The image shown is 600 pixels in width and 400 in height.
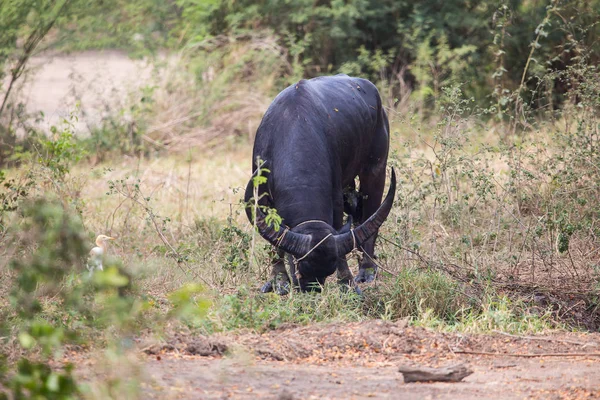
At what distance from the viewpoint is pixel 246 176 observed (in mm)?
12188

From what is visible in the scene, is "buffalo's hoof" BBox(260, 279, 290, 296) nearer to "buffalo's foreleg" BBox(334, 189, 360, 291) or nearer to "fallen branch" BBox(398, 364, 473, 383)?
"buffalo's foreleg" BBox(334, 189, 360, 291)

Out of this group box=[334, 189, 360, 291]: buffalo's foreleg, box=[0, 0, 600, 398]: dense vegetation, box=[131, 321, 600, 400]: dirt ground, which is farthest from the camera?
box=[334, 189, 360, 291]: buffalo's foreleg

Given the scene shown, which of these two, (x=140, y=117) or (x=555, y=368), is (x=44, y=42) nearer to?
(x=140, y=117)

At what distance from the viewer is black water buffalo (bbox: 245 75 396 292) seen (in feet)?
22.5

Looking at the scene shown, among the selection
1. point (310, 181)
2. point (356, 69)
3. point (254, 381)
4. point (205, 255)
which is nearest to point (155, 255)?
point (205, 255)

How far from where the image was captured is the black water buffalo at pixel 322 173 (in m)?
6.84

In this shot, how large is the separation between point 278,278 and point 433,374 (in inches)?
100

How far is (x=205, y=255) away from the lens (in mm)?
8234

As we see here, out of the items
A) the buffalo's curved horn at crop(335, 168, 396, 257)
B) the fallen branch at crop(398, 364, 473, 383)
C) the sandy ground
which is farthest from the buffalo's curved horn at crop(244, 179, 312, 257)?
the sandy ground

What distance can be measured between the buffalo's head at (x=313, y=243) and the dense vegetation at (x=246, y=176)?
0.73 ft

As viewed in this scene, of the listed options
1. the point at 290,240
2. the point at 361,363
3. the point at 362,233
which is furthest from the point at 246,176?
the point at 361,363

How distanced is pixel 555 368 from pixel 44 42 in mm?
10848

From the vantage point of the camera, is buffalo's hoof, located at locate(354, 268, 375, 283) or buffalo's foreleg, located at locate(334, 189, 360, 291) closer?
buffalo's foreleg, located at locate(334, 189, 360, 291)

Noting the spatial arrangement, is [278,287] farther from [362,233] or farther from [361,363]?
[361,363]
